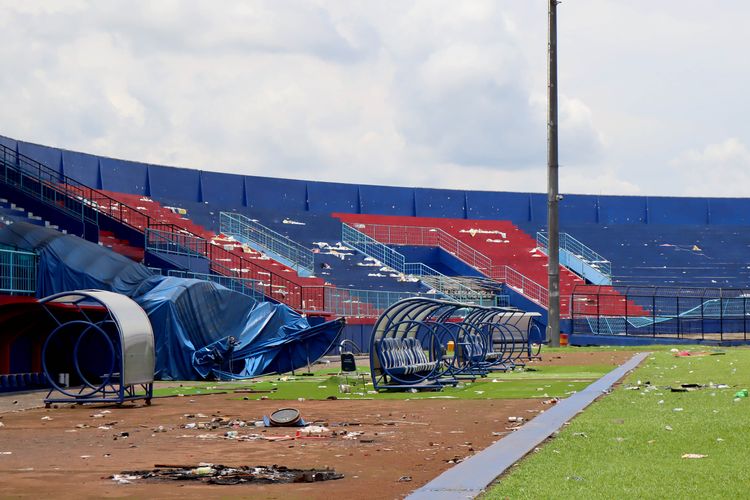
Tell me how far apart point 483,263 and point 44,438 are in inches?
1720

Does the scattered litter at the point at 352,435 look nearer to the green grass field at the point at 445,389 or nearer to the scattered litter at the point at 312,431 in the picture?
the scattered litter at the point at 312,431

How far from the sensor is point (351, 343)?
94.1 ft

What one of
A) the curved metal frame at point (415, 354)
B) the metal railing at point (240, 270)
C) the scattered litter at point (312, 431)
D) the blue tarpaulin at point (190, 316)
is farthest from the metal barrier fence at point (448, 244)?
the scattered litter at point (312, 431)

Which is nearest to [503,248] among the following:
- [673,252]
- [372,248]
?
[372,248]

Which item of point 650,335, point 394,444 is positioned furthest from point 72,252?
point 650,335

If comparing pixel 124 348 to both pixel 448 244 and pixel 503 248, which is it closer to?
Result: pixel 448 244

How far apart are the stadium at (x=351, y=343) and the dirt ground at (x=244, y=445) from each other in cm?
6

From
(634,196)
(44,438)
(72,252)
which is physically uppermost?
(634,196)

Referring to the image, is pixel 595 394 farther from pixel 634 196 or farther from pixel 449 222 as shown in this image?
pixel 634 196

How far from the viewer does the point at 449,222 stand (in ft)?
204

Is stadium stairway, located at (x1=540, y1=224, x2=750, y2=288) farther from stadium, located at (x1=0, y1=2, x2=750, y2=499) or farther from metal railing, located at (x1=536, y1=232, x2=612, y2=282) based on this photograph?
metal railing, located at (x1=536, y1=232, x2=612, y2=282)

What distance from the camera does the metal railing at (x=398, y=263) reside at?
164 feet

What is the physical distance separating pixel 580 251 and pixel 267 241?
18414 millimetres

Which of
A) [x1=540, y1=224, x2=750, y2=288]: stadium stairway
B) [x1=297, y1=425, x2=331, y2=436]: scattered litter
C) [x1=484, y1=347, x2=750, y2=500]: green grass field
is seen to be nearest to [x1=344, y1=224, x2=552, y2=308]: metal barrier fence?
[x1=540, y1=224, x2=750, y2=288]: stadium stairway
